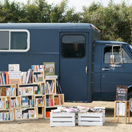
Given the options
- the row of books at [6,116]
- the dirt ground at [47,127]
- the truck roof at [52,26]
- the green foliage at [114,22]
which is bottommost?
the dirt ground at [47,127]

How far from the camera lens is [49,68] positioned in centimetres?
1061

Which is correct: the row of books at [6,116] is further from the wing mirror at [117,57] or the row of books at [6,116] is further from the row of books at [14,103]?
the wing mirror at [117,57]

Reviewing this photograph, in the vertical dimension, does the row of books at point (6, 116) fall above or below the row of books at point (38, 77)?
below

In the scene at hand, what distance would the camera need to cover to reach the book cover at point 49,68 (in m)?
10.5

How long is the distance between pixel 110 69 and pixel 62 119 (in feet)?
7.77

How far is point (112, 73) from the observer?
10.5 metres

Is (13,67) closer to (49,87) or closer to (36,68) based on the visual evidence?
(36,68)

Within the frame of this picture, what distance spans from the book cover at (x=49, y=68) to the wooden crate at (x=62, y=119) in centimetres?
179

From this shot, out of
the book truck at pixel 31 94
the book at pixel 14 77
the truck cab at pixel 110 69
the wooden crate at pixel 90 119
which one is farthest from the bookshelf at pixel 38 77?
the wooden crate at pixel 90 119

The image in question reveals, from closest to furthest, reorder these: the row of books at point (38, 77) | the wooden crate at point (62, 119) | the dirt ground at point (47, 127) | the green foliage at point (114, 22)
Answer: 1. the dirt ground at point (47, 127)
2. the wooden crate at point (62, 119)
3. the row of books at point (38, 77)
4. the green foliage at point (114, 22)

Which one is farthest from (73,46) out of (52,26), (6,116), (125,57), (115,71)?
(6,116)

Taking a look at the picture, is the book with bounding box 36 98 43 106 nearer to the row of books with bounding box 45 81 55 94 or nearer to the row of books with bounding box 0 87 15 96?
the row of books with bounding box 45 81 55 94

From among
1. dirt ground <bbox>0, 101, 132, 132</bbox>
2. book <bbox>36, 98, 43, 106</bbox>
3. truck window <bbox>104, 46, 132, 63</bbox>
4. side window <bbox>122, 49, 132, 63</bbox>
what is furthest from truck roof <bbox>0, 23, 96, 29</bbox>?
dirt ground <bbox>0, 101, 132, 132</bbox>

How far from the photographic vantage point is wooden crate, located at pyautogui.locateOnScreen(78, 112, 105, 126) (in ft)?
29.7
